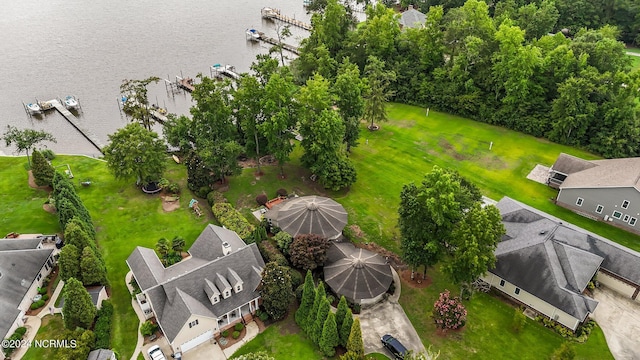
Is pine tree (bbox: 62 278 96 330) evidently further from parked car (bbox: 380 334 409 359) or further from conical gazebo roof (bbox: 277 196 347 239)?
parked car (bbox: 380 334 409 359)

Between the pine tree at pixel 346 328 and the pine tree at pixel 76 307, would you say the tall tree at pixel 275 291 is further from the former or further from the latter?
the pine tree at pixel 76 307

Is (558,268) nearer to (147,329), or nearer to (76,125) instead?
(147,329)

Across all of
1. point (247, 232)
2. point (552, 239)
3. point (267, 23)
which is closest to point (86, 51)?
→ point (267, 23)

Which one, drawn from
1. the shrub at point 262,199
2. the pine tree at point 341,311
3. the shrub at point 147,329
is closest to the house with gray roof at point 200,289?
the shrub at point 147,329

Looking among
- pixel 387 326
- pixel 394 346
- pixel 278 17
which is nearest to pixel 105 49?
pixel 278 17

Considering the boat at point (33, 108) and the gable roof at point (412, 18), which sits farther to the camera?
the gable roof at point (412, 18)


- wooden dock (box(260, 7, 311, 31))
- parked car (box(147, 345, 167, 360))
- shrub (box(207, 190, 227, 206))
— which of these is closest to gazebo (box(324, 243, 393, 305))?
parked car (box(147, 345, 167, 360))

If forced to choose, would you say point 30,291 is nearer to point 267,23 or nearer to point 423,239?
point 423,239
